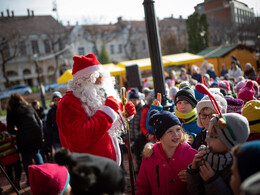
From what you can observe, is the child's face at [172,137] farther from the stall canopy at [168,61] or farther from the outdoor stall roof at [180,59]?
the outdoor stall roof at [180,59]

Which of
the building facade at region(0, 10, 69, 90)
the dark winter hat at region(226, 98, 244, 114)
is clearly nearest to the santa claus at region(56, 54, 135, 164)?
the dark winter hat at region(226, 98, 244, 114)

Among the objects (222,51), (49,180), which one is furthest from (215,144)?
(222,51)

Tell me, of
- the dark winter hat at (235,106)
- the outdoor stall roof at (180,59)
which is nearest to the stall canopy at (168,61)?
the outdoor stall roof at (180,59)

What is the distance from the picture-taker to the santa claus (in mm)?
2252

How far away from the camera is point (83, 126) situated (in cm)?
221

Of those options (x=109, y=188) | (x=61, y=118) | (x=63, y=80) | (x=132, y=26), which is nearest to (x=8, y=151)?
(x=61, y=118)

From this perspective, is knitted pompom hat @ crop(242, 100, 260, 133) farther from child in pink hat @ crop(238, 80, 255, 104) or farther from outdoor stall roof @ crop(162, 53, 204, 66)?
outdoor stall roof @ crop(162, 53, 204, 66)

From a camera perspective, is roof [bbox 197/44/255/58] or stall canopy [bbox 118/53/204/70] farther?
roof [bbox 197/44/255/58]

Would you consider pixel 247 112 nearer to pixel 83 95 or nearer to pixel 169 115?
pixel 169 115

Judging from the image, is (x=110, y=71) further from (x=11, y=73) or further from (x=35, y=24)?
(x=35, y=24)

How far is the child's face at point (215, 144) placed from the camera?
1.72m

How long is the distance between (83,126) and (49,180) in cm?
56

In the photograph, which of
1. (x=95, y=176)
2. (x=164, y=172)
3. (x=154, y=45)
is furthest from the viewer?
(x=154, y=45)

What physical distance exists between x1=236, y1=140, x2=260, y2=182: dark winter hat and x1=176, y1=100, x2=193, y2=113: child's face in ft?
6.89
